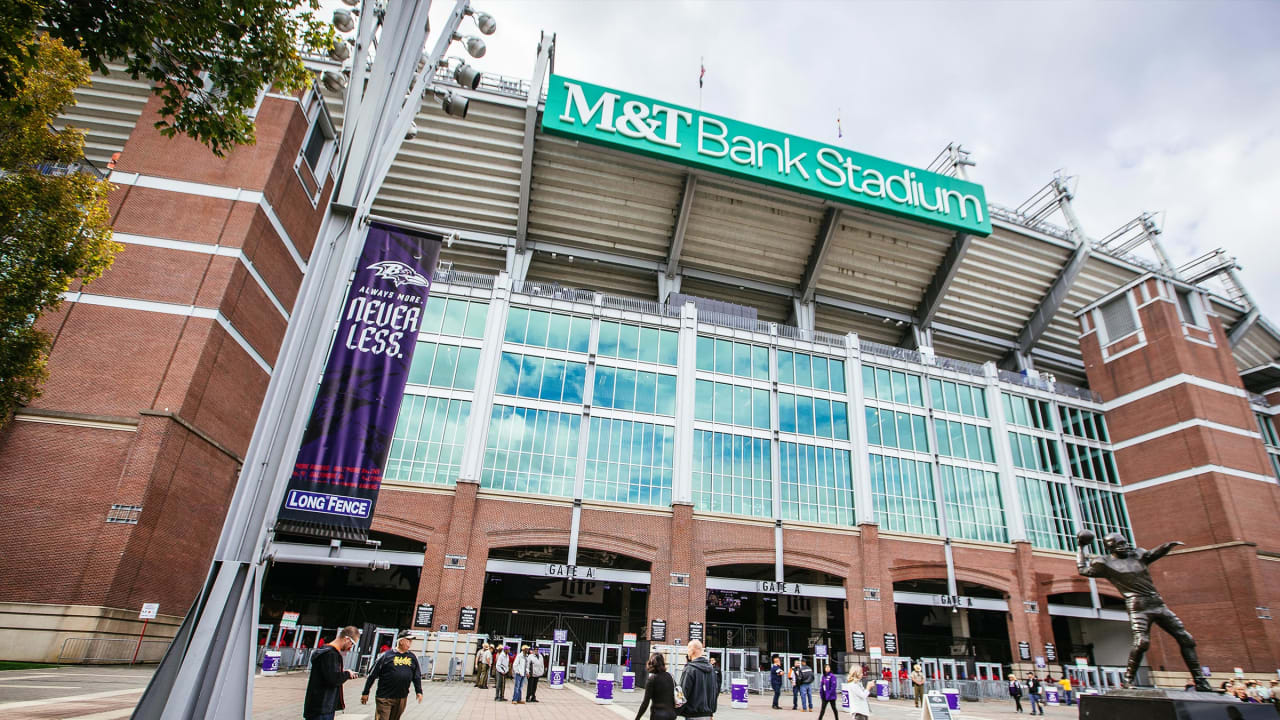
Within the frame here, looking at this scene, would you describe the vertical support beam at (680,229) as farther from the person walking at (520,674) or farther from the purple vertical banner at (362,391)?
the purple vertical banner at (362,391)

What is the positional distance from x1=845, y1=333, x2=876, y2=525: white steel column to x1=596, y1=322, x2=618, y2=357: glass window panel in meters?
13.0

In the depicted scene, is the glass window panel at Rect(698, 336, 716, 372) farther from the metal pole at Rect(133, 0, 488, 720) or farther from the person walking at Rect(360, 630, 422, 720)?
the metal pole at Rect(133, 0, 488, 720)

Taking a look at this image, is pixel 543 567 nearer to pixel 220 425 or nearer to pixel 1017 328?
pixel 220 425

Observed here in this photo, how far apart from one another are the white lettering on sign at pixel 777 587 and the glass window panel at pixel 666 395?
8.88 metres

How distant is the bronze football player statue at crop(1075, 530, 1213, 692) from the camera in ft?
32.8

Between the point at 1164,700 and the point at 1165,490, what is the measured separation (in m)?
35.6

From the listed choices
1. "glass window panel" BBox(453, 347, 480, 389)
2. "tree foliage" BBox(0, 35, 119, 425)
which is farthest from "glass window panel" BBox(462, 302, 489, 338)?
"tree foliage" BBox(0, 35, 119, 425)

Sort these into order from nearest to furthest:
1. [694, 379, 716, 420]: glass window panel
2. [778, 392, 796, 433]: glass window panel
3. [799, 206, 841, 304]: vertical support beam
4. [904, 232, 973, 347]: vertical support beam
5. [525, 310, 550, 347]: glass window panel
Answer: [525, 310, 550, 347]: glass window panel
[694, 379, 716, 420]: glass window panel
[778, 392, 796, 433]: glass window panel
[799, 206, 841, 304]: vertical support beam
[904, 232, 973, 347]: vertical support beam

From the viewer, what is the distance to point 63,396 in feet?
62.7

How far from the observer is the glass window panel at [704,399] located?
31.4 meters

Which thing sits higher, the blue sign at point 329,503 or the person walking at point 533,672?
the blue sign at point 329,503

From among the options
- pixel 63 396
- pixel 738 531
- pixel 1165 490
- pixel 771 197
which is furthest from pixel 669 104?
pixel 1165 490

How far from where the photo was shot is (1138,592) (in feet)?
34.1

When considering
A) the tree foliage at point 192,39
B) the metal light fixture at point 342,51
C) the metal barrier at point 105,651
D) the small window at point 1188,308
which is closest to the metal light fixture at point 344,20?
the metal light fixture at point 342,51
